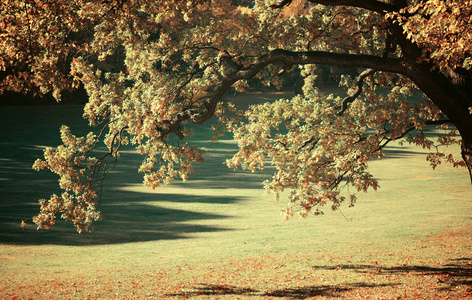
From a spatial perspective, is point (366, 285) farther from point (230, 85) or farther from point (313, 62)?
point (230, 85)

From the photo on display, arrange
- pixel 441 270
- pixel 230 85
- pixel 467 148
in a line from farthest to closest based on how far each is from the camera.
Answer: pixel 441 270, pixel 230 85, pixel 467 148

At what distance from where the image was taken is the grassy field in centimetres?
977

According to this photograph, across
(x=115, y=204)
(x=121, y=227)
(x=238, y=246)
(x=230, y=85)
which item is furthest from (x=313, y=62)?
(x=115, y=204)

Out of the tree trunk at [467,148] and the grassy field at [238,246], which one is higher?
the tree trunk at [467,148]

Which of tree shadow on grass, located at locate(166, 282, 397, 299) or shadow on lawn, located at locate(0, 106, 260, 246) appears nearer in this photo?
tree shadow on grass, located at locate(166, 282, 397, 299)

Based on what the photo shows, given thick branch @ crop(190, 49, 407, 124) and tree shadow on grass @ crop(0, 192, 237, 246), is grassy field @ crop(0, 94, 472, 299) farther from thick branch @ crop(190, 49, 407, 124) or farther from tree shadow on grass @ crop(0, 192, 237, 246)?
thick branch @ crop(190, 49, 407, 124)

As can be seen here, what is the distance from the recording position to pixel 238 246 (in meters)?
14.1

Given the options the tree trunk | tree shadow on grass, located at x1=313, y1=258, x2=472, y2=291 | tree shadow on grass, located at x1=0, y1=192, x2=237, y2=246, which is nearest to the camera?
the tree trunk

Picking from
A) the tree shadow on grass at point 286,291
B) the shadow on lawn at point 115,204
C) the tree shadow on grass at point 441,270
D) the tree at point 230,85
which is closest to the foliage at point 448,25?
the tree at point 230,85

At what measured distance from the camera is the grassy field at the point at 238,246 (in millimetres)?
9773

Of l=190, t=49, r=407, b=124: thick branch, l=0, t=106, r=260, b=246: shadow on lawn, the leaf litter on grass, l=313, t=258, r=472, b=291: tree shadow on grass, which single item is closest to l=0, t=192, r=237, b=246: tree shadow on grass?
l=0, t=106, r=260, b=246: shadow on lawn

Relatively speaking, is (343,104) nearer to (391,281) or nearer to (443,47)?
(391,281)

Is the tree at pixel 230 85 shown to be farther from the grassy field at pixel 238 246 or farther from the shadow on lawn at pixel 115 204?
the shadow on lawn at pixel 115 204

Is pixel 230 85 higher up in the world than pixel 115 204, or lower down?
higher up
